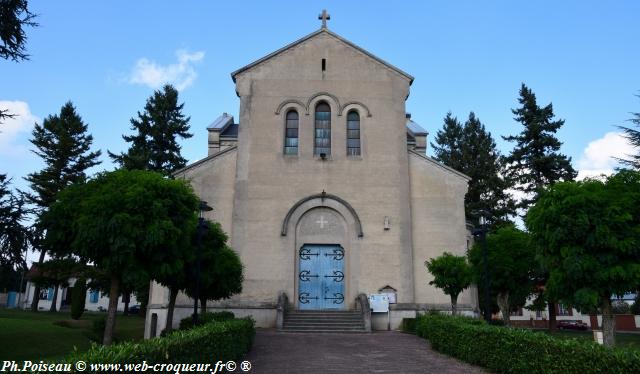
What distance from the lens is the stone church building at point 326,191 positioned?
22156 millimetres

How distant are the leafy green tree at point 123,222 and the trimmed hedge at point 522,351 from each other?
27.6 feet

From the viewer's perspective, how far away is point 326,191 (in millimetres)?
23344

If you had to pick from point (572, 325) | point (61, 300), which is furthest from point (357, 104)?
point (61, 300)

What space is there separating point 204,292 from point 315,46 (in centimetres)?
1456

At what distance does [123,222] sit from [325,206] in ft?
38.6

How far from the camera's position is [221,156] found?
23750 millimetres

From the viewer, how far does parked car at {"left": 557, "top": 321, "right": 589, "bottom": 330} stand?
48406 mm

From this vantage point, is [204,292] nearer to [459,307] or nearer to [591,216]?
[459,307]

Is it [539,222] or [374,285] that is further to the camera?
[374,285]

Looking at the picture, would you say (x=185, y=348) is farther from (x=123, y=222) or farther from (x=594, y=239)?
(x=594, y=239)

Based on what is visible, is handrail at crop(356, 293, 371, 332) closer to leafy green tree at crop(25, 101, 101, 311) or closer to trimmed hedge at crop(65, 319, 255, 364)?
trimmed hedge at crop(65, 319, 255, 364)

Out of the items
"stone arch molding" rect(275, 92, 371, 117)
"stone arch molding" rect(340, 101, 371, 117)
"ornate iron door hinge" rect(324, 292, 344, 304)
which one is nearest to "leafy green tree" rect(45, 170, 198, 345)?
"ornate iron door hinge" rect(324, 292, 344, 304)

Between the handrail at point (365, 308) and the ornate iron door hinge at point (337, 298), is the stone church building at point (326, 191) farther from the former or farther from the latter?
the handrail at point (365, 308)

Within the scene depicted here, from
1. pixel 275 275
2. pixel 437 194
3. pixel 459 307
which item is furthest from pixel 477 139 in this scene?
pixel 275 275
